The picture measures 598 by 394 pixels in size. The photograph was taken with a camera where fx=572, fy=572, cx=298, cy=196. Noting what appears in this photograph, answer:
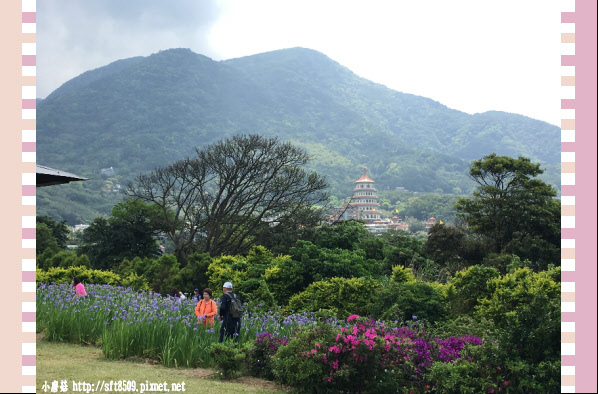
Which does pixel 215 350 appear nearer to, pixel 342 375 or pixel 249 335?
pixel 249 335

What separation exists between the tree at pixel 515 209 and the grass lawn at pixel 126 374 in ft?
42.1

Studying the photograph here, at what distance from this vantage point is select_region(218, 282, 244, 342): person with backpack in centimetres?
717

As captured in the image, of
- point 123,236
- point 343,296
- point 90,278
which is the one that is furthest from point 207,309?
point 123,236

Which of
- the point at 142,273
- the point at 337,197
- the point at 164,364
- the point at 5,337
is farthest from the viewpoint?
the point at 337,197

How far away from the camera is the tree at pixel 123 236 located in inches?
908

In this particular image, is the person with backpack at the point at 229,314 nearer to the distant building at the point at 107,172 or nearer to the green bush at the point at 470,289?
the green bush at the point at 470,289

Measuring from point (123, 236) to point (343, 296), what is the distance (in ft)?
51.0

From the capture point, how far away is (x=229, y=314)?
726 centimetres

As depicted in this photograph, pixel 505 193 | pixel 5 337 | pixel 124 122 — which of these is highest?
pixel 124 122

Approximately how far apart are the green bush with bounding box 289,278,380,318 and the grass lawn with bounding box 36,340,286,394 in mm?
3097

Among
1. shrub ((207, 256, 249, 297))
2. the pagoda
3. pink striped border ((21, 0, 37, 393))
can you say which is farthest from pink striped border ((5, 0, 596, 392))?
the pagoda

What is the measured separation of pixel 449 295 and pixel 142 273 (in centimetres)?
1085

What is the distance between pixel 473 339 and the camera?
6.22 m

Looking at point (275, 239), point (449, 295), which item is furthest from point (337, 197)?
point (449, 295)
